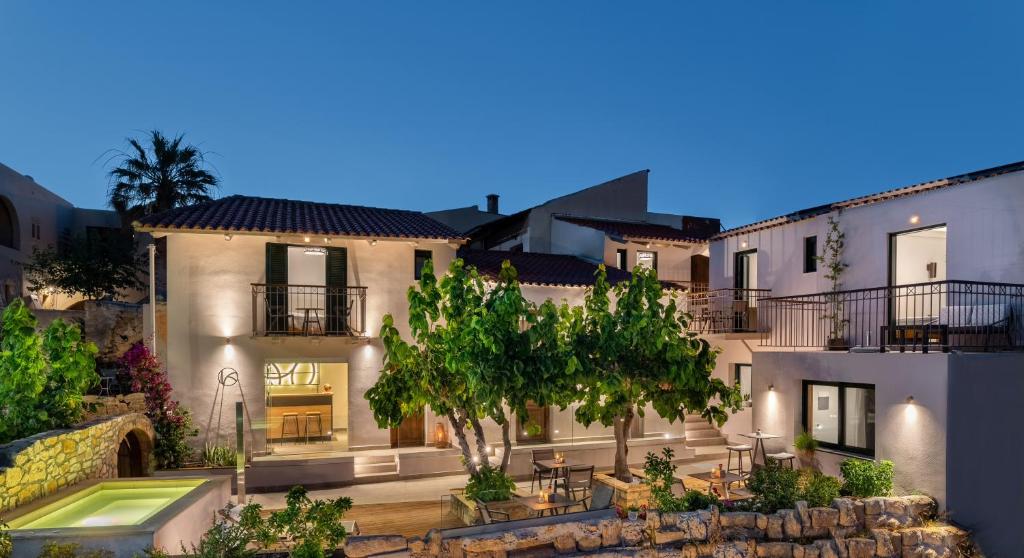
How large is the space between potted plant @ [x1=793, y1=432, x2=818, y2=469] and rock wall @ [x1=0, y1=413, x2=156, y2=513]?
12.1m

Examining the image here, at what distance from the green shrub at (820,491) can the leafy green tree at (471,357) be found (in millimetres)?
4073

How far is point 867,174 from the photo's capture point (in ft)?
341

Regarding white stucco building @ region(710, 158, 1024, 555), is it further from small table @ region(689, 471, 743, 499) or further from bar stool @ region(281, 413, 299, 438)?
bar stool @ region(281, 413, 299, 438)

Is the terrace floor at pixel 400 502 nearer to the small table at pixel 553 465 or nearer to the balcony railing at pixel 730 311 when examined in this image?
the small table at pixel 553 465

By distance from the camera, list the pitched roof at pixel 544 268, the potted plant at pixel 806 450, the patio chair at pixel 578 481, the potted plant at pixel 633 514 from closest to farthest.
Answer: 1. the potted plant at pixel 633 514
2. the patio chair at pixel 578 481
3. the potted plant at pixel 806 450
4. the pitched roof at pixel 544 268

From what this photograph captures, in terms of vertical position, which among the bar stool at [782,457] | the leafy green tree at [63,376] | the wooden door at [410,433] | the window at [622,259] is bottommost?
the wooden door at [410,433]

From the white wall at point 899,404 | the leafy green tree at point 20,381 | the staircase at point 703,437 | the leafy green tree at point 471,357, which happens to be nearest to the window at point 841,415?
the white wall at point 899,404

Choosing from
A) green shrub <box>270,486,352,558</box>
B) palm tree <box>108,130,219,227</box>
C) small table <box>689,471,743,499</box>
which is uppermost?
palm tree <box>108,130,219,227</box>

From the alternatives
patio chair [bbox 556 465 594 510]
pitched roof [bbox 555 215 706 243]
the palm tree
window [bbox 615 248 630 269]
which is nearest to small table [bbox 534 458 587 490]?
patio chair [bbox 556 465 594 510]

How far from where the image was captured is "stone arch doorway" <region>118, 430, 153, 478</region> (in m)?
11.9

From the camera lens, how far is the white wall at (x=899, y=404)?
9.64 metres

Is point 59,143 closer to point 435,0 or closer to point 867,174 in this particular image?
point 435,0

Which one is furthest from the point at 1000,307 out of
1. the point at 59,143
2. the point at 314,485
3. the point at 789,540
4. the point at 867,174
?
the point at 867,174

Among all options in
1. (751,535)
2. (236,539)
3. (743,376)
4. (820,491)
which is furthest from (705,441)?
(236,539)
